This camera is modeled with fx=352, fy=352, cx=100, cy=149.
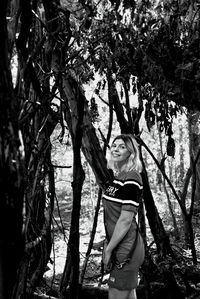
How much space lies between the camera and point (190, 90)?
3.08 meters

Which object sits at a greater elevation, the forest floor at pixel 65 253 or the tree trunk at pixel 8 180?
the tree trunk at pixel 8 180

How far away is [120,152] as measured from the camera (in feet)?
7.92

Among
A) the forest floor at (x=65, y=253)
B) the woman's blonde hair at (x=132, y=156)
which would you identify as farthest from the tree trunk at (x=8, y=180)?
the woman's blonde hair at (x=132, y=156)

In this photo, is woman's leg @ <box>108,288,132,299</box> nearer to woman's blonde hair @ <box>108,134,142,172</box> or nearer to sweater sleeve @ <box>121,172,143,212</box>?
sweater sleeve @ <box>121,172,143,212</box>

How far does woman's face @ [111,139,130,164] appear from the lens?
7.91 ft

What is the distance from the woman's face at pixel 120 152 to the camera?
2410 millimetres

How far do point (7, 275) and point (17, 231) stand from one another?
8cm

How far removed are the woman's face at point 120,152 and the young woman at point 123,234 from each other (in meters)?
0.08

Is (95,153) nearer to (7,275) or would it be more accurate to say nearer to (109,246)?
(109,246)

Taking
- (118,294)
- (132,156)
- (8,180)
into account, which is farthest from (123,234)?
(8,180)

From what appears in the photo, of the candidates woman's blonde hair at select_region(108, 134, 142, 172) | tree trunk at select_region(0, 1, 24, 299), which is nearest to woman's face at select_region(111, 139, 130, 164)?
woman's blonde hair at select_region(108, 134, 142, 172)

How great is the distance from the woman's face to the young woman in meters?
0.08

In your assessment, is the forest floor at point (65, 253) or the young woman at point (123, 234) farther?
the forest floor at point (65, 253)

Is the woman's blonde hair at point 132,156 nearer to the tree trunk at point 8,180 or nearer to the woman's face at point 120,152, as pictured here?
the woman's face at point 120,152
